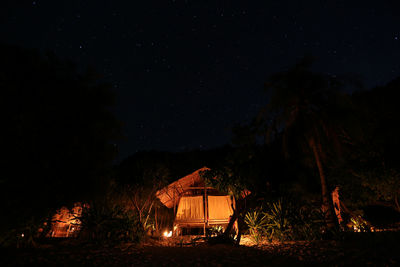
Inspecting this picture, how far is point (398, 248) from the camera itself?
15.4 ft

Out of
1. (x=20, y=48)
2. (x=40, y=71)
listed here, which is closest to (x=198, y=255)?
(x=40, y=71)

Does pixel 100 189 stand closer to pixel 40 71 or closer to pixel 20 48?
pixel 40 71

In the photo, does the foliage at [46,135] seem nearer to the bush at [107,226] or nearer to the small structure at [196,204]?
the bush at [107,226]

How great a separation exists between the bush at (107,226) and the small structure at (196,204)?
18.9ft

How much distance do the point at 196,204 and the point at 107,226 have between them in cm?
735

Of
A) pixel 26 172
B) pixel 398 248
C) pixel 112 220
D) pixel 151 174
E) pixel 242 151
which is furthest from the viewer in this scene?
pixel 151 174

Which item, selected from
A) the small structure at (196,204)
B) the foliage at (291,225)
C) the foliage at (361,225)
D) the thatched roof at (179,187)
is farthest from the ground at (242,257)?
the thatched roof at (179,187)

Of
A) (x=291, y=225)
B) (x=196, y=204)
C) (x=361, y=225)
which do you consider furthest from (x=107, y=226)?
(x=361, y=225)

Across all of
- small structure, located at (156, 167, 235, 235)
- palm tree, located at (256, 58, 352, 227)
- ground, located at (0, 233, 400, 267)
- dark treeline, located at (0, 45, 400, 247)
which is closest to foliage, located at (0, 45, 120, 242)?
dark treeline, located at (0, 45, 400, 247)

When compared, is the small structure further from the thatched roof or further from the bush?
the bush

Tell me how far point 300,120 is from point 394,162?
7693mm

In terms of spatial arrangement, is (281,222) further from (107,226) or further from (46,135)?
(46,135)

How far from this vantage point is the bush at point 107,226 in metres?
7.94

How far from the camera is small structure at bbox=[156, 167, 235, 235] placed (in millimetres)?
14070
